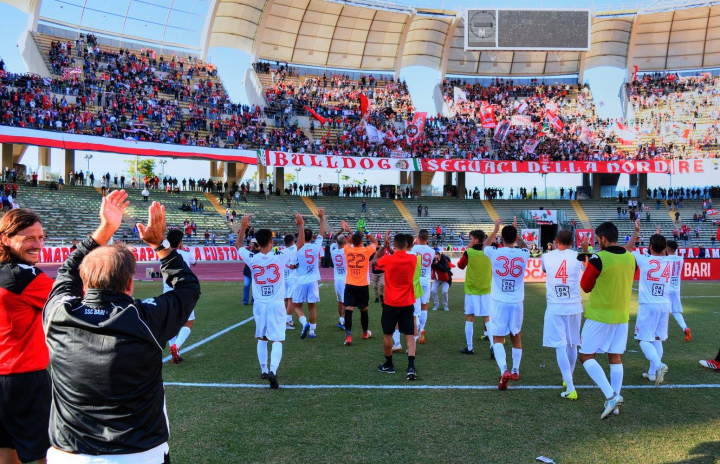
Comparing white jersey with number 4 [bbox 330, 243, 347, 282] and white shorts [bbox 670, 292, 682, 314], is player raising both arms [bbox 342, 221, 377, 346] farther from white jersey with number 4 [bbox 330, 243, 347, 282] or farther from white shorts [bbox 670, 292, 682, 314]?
white shorts [bbox 670, 292, 682, 314]

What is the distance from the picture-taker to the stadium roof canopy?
40.8m

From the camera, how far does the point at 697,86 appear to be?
4875cm

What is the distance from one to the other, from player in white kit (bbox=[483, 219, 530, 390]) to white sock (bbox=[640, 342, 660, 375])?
173cm

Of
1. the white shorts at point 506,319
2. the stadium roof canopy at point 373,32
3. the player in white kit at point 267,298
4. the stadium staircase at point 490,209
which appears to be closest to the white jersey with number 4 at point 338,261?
the player in white kit at point 267,298

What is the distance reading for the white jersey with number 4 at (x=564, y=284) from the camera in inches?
268

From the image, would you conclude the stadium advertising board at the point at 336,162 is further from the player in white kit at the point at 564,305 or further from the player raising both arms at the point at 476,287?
the player in white kit at the point at 564,305

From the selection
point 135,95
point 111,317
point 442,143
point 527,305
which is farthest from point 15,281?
point 442,143

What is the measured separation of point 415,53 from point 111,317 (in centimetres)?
5085

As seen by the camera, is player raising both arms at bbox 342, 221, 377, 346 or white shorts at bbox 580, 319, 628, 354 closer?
white shorts at bbox 580, 319, 628, 354

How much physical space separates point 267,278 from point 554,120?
154 ft

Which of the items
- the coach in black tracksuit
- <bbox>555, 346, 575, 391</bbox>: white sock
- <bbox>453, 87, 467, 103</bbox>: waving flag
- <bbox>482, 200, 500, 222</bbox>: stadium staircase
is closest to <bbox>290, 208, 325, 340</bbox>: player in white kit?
<bbox>555, 346, 575, 391</bbox>: white sock

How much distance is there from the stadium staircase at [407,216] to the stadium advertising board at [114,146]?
12.2 m

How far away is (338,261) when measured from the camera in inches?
476

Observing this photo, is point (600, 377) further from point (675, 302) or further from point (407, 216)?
point (407, 216)
